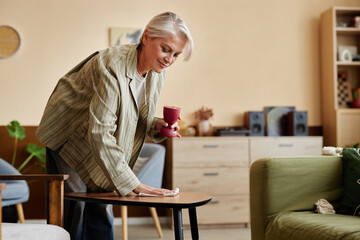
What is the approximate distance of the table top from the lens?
1653 millimetres

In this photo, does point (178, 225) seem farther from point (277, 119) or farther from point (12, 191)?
point (277, 119)

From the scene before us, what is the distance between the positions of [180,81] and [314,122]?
157 centimetres

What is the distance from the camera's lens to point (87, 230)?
2.08 meters

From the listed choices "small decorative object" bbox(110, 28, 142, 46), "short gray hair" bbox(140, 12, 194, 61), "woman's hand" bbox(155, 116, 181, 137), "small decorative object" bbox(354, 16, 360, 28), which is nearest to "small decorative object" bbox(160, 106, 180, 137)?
"woman's hand" bbox(155, 116, 181, 137)

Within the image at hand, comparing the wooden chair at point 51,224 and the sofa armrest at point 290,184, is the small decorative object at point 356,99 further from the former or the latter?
the wooden chair at point 51,224

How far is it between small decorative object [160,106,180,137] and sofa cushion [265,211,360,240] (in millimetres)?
699

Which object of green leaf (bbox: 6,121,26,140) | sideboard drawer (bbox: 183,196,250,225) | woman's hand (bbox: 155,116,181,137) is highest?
woman's hand (bbox: 155,116,181,137)

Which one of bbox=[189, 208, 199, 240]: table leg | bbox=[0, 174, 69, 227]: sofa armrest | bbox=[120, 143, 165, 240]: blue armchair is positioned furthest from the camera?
bbox=[120, 143, 165, 240]: blue armchair

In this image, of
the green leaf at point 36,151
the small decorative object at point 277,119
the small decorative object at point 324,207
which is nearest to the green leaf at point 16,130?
the green leaf at point 36,151

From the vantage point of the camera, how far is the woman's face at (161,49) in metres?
1.98

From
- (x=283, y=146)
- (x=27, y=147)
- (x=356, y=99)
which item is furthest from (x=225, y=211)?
(x=27, y=147)

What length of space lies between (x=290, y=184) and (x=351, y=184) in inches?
12.1

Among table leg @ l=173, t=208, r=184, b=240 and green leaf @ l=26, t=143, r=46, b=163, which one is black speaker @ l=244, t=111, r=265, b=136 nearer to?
green leaf @ l=26, t=143, r=46, b=163

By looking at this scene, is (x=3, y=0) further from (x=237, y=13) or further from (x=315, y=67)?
(x=315, y=67)
